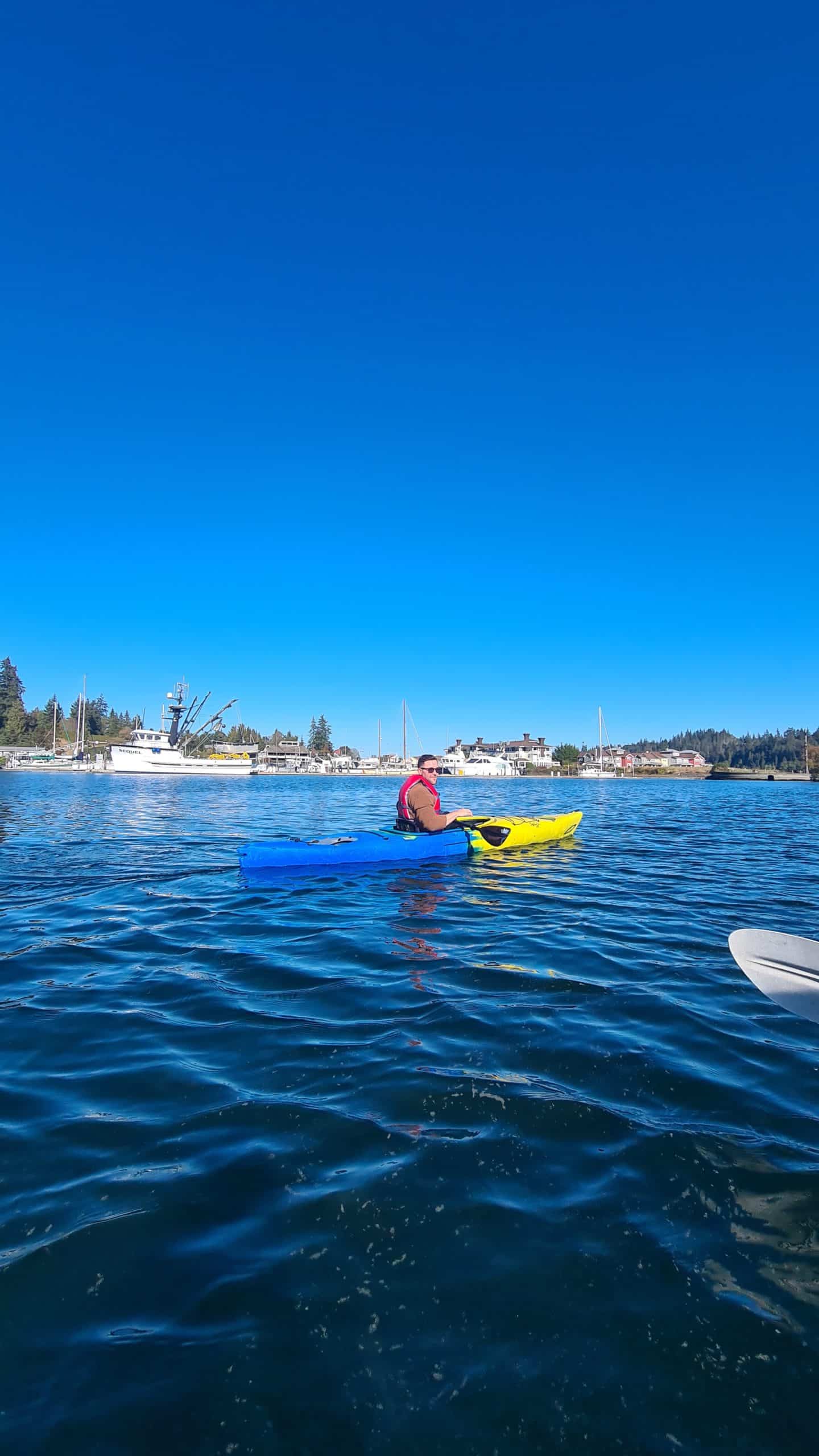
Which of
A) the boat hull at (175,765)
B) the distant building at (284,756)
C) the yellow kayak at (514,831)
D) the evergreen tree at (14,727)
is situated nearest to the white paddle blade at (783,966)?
the yellow kayak at (514,831)

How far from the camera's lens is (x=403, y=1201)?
305 cm

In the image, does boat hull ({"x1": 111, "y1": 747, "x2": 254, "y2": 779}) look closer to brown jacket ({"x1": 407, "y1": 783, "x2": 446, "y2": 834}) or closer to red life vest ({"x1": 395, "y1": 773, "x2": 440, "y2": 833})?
red life vest ({"x1": 395, "y1": 773, "x2": 440, "y2": 833})

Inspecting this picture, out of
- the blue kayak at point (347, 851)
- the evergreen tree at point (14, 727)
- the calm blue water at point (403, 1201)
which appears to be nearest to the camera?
the calm blue water at point (403, 1201)

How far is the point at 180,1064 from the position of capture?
4.40m

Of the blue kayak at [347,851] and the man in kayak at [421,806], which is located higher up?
the man in kayak at [421,806]

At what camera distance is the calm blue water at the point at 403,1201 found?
2.13 metres

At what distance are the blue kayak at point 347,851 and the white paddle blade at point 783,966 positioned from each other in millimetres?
7460

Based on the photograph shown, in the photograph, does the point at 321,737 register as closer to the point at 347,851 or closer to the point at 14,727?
the point at 14,727

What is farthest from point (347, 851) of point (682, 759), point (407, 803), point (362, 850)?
point (682, 759)

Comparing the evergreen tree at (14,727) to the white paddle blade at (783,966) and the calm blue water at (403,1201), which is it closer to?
the calm blue water at (403,1201)

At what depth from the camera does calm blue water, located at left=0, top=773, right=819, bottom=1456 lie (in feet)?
6.98

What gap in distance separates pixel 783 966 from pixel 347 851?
7956 mm

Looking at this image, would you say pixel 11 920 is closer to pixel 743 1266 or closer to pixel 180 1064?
pixel 180 1064

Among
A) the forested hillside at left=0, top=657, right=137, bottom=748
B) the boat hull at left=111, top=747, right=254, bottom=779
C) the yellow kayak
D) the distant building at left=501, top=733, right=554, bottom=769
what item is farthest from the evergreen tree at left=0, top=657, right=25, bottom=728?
the yellow kayak
